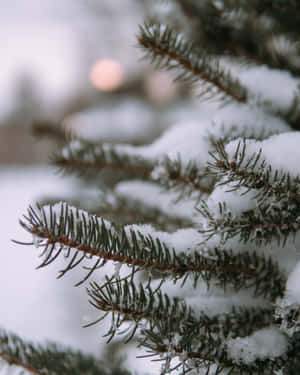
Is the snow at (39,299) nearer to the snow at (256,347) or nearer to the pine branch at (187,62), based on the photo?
the pine branch at (187,62)

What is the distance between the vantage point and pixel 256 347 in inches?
13.7

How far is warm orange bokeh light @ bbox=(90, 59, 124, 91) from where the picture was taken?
11.8 feet

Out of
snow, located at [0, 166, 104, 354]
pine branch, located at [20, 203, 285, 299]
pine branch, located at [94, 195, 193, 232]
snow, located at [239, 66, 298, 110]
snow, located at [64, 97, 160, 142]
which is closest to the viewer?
pine branch, located at [20, 203, 285, 299]

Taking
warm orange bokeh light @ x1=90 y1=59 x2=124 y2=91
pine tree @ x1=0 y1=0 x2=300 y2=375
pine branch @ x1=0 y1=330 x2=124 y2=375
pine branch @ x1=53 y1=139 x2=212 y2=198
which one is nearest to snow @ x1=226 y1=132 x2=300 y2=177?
pine tree @ x1=0 y1=0 x2=300 y2=375

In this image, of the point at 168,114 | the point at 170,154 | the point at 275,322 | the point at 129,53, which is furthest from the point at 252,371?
the point at 129,53

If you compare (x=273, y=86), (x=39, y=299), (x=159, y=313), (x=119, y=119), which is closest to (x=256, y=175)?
(x=159, y=313)

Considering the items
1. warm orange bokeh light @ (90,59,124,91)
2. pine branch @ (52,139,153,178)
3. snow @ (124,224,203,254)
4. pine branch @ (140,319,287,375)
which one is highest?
warm orange bokeh light @ (90,59,124,91)

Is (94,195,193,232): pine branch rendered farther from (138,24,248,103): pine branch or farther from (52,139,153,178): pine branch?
(138,24,248,103): pine branch

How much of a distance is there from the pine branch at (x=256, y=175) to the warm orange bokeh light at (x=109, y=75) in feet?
11.2

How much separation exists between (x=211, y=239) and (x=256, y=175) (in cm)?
10

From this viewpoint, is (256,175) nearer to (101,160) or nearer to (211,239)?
(211,239)

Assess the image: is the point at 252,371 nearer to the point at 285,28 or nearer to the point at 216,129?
the point at 216,129

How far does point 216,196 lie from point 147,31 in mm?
206

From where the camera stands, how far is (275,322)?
0.38 m
